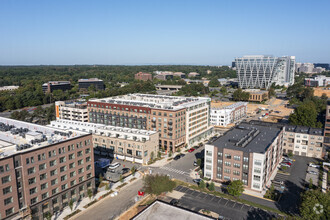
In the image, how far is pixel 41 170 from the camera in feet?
153

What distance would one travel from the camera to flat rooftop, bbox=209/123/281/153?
6181cm

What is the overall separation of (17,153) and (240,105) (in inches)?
4519

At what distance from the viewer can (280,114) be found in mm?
151500

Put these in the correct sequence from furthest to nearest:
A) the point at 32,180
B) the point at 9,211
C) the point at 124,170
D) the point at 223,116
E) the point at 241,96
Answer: the point at 241,96 < the point at 223,116 < the point at 124,170 < the point at 32,180 < the point at 9,211

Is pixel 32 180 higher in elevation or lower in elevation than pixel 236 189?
higher

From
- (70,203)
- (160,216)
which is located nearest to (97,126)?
(70,203)

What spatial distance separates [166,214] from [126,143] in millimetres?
39642

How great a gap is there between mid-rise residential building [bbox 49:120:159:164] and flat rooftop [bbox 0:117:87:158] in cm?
1773

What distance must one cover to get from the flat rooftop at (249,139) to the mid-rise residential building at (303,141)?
8203 millimetres

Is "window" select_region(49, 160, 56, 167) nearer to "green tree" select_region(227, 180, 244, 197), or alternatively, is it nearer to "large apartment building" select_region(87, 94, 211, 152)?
"green tree" select_region(227, 180, 244, 197)

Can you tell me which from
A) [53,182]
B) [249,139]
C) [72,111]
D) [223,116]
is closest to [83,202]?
[53,182]

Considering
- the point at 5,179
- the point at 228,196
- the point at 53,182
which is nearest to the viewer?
the point at 5,179

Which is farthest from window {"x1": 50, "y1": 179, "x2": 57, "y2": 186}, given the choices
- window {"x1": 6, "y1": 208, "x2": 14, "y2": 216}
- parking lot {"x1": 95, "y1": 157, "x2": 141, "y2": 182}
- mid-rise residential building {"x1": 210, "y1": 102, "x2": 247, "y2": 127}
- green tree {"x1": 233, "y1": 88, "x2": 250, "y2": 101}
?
green tree {"x1": 233, "y1": 88, "x2": 250, "y2": 101}

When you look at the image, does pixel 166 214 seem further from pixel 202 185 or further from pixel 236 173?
pixel 236 173
